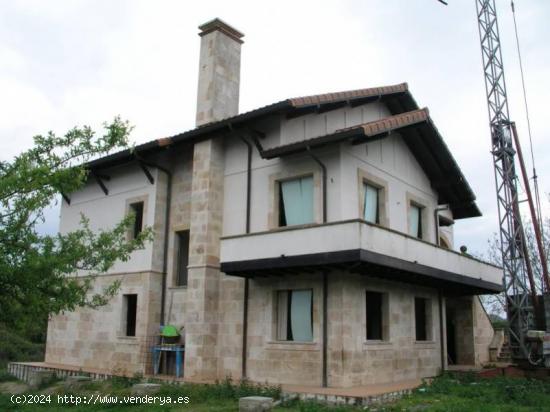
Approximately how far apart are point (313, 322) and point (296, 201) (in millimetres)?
3081

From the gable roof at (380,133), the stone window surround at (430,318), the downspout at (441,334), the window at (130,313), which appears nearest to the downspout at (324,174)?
the gable roof at (380,133)

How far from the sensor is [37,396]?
578 inches

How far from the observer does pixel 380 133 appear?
13.5 metres

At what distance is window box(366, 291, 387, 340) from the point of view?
47.9ft

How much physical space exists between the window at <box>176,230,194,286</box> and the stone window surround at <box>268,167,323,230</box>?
3644 millimetres

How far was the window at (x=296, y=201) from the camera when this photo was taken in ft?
46.7

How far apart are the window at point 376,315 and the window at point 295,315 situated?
1829mm

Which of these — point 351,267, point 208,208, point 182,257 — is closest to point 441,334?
point 351,267

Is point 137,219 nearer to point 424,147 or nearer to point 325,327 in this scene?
point 325,327

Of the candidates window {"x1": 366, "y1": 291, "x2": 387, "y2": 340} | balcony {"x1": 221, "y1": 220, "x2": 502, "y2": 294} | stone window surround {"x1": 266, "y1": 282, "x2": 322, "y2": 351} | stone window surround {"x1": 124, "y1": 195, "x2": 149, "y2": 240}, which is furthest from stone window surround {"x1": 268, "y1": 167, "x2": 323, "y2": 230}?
stone window surround {"x1": 124, "y1": 195, "x2": 149, "y2": 240}

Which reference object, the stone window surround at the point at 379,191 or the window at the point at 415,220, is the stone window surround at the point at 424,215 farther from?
the stone window surround at the point at 379,191

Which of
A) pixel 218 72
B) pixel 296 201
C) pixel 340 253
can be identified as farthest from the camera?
pixel 218 72

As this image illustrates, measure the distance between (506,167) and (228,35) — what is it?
1007cm

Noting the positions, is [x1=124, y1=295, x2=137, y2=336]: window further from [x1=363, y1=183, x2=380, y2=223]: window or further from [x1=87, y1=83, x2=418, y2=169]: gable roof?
[x1=363, y1=183, x2=380, y2=223]: window
